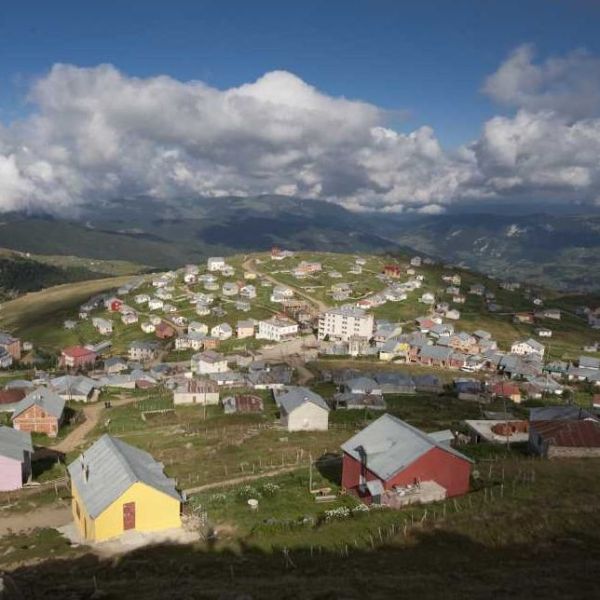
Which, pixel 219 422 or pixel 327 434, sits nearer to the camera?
pixel 327 434

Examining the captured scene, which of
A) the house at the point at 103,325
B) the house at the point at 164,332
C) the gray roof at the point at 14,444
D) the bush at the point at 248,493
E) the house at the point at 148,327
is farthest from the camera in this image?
the house at the point at 103,325

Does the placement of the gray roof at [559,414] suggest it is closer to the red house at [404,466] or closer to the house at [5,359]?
the red house at [404,466]

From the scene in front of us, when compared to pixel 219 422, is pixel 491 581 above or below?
above

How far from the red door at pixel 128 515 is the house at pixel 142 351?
3949 inches

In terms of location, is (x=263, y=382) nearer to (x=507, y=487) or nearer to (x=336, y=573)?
(x=507, y=487)

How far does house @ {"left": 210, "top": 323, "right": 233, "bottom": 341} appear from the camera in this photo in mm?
142375

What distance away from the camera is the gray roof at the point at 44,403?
2653 inches

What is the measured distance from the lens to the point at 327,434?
60844 mm

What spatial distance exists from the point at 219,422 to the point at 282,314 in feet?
302

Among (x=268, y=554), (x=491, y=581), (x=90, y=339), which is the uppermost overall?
(x=491, y=581)

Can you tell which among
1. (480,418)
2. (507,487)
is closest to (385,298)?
(480,418)

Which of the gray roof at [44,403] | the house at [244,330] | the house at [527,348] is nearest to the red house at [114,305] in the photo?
the house at [244,330]

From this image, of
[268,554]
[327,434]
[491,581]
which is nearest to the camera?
[491,581]

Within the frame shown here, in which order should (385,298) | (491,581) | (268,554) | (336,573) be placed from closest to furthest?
(491,581) < (336,573) < (268,554) < (385,298)
